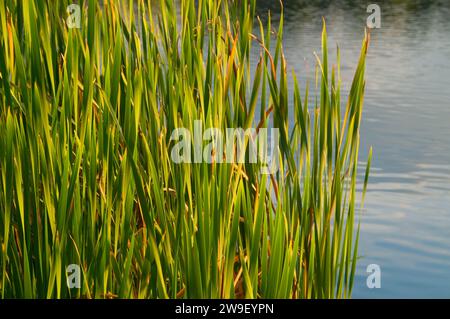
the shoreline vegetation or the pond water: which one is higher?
the shoreline vegetation

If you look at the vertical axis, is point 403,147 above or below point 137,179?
below

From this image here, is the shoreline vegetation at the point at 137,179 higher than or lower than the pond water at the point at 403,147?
higher

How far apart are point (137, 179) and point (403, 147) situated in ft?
27.0

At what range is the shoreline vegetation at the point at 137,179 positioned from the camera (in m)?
2.92

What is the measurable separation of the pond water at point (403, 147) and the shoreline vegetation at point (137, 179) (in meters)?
3.08

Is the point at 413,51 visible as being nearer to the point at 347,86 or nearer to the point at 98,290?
the point at 347,86

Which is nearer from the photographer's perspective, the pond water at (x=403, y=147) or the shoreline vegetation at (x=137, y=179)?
the shoreline vegetation at (x=137, y=179)

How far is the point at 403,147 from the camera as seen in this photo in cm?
1083

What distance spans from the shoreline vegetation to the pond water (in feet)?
10.1

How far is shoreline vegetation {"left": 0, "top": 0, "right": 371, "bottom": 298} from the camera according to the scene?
9.59 feet

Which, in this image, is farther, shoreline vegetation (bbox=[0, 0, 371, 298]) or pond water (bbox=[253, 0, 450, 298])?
pond water (bbox=[253, 0, 450, 298])
